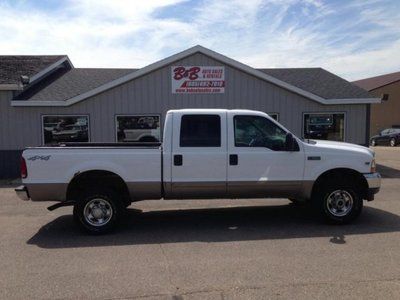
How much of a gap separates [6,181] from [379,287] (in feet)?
40.9

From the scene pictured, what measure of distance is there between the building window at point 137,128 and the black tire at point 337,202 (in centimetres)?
842

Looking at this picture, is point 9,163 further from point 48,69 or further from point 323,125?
point 323,125

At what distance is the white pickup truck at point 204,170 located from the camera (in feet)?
22.7

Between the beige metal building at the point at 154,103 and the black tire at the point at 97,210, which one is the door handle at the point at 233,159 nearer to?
the black tire at the point at 97,210

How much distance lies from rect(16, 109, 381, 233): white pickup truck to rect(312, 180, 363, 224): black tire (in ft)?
0.05

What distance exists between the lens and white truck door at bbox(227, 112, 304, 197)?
7.16 metres

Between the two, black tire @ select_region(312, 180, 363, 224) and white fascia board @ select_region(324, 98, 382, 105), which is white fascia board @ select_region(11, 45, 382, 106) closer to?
white fascia board @ select_region(324, 98, 382, 105)

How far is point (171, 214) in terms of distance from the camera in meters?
8.52

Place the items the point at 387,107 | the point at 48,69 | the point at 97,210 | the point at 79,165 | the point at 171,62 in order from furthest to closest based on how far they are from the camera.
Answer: the point at 387,107 → the point at 48,69 → the point at 171,62 → the point at 97,210 → the point at 79,165

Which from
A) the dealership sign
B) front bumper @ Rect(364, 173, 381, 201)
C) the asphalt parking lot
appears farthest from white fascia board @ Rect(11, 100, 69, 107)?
front bumper @ Rect(364, 173, 381, 201)

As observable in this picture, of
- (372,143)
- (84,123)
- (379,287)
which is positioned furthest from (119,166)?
(372,143)

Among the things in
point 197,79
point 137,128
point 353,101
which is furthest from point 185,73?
point 353,101

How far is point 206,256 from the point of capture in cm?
576

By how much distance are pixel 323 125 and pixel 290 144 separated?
9145 mm
